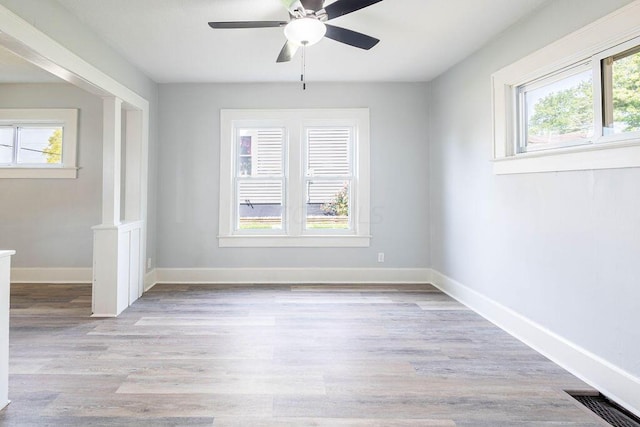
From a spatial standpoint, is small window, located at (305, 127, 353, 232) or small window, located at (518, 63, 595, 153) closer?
small window, located at (518, 63, 595, 153)

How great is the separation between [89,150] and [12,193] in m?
1.10

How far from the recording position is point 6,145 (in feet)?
14.7

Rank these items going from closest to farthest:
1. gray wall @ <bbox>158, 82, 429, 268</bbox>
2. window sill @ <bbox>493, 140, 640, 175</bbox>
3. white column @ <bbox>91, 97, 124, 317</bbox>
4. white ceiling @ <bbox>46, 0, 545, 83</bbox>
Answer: window sill @ <bbox>493, 140, 640, 175</bbox> < white ceiling @ <bbox>46, 0, 545, 83</bbox> < white column @ <bbox>91, 97, 124, 317</bbox> < gray wall @ <bbox>158, 82, 429, 268</bbox>

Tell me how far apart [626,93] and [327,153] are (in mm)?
3082

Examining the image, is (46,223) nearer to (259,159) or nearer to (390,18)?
(259,159)

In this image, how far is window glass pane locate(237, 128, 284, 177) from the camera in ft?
15.1

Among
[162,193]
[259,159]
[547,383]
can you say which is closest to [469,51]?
[259,159]

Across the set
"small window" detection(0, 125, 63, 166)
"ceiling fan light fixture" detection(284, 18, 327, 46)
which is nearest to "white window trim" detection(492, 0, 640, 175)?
"ceiling fan light fixture" detection(284, 18, 327, 46)

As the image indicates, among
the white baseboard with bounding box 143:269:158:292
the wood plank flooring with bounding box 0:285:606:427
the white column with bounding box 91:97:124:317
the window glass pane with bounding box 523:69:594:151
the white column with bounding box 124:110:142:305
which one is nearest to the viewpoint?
the wood plank flooring with bounding box 0:285:606:427

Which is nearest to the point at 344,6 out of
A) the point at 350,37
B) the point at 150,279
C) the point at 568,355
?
the point at 350,37

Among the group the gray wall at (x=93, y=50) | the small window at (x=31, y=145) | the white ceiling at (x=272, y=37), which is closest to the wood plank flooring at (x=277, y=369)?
the gray wall at (x=93, y=50)

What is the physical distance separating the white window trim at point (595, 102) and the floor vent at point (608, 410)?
138cm

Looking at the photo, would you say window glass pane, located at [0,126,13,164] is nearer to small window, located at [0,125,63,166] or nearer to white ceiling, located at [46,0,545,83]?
→ small window, located at [0,125,63,166]

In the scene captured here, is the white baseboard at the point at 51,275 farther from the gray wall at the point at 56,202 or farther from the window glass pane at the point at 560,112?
the window glass pane at the point at 560,112
